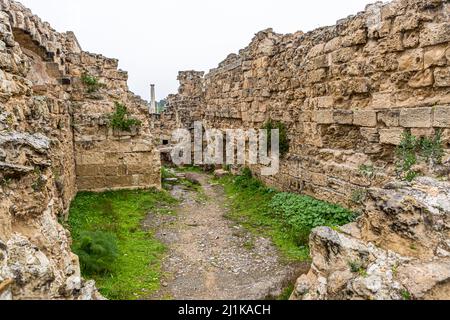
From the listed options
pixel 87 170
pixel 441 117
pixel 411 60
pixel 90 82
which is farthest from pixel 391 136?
pixel 90 82

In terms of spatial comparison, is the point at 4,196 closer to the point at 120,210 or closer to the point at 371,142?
the point at 120,210

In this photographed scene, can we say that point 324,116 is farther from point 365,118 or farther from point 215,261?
point 215,261

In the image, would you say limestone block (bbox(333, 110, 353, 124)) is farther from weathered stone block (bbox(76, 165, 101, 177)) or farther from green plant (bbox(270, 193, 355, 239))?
weathered stone block (bbox(76, 165, 101, 177))

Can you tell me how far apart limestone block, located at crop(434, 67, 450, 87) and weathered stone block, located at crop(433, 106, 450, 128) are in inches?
14.0

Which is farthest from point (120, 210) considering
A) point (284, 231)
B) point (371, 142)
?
point (371, 142)

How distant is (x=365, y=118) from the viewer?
672cm

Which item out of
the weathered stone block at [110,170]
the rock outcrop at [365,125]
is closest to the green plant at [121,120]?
the weathered stone block at [110,170]

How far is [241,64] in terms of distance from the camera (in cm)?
1192

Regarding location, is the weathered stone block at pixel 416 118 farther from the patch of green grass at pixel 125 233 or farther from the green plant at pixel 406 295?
the patch of green grass at pixel 125 233

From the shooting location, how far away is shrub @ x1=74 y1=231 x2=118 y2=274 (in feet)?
16.6

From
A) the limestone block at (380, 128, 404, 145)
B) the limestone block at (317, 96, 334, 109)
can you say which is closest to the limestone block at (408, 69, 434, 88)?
the limestone block at (380, 128, 404, 145)

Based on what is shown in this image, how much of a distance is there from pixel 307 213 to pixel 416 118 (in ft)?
8.96

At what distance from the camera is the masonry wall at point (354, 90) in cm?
555

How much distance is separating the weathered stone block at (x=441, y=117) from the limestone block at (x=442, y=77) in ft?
1.16
